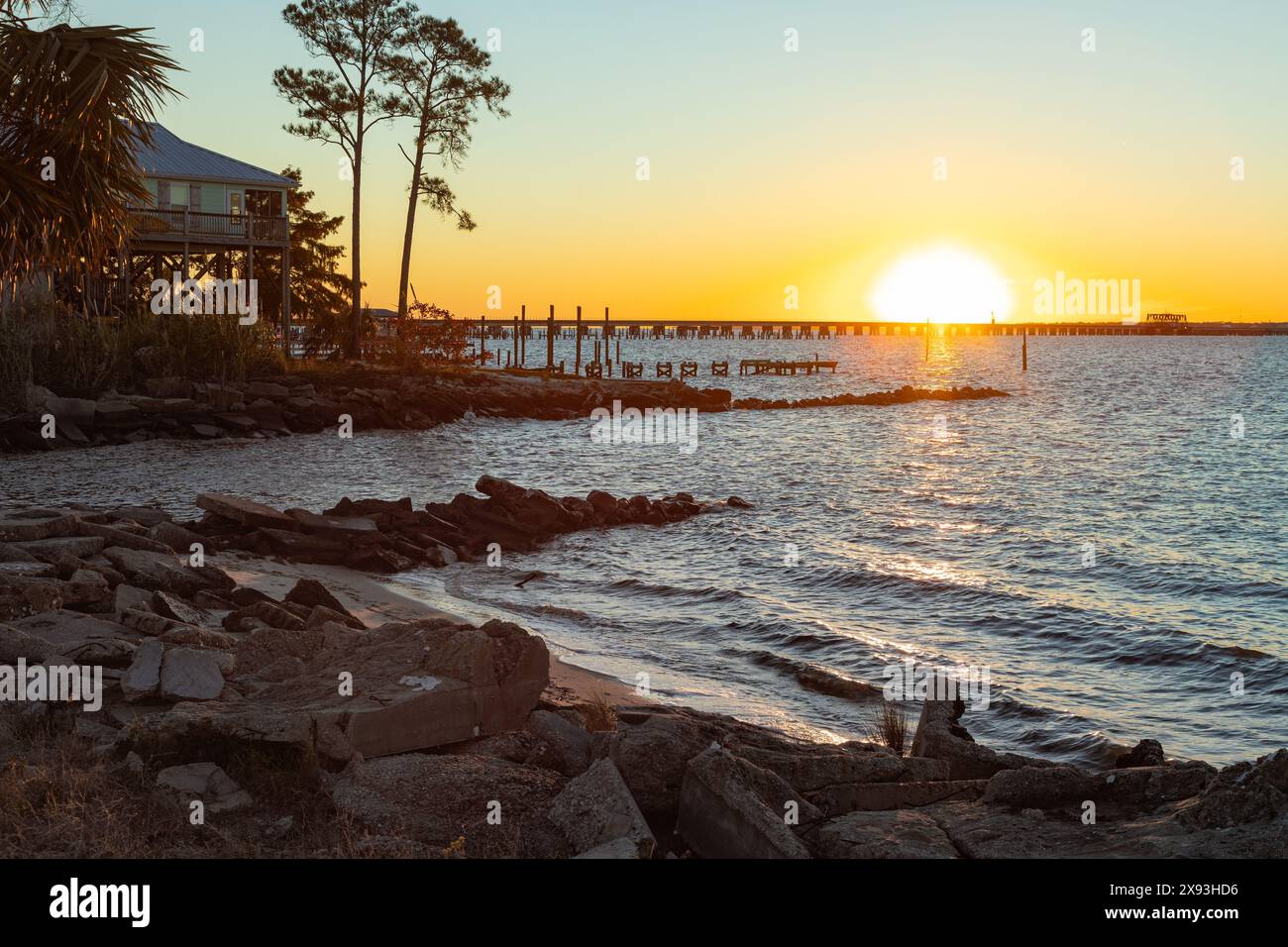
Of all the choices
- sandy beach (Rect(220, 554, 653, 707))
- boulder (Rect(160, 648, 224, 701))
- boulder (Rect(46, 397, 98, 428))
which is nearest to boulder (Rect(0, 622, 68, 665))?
boulder (Rect(160, 648, 224, 701))

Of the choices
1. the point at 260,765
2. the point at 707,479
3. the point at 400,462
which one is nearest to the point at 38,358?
the point at 400,462

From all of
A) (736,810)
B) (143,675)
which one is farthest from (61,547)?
(736,810)

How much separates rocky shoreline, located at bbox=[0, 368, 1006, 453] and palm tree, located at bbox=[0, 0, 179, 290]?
23.5 metres

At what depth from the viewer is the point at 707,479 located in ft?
117

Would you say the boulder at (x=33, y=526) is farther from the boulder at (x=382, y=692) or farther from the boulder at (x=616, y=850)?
the boulder at (x=616, y=850)

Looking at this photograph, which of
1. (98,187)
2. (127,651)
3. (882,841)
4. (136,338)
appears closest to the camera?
(882,841)

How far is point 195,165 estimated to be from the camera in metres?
52.2

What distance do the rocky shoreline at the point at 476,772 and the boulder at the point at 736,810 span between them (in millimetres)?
14

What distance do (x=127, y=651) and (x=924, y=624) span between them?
11.8 m

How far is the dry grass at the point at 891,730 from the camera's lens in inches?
425

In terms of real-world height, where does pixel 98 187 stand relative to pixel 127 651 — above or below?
above

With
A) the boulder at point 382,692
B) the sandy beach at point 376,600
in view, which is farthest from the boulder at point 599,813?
the sandy beach at point 376,600

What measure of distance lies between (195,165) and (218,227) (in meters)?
5.30
